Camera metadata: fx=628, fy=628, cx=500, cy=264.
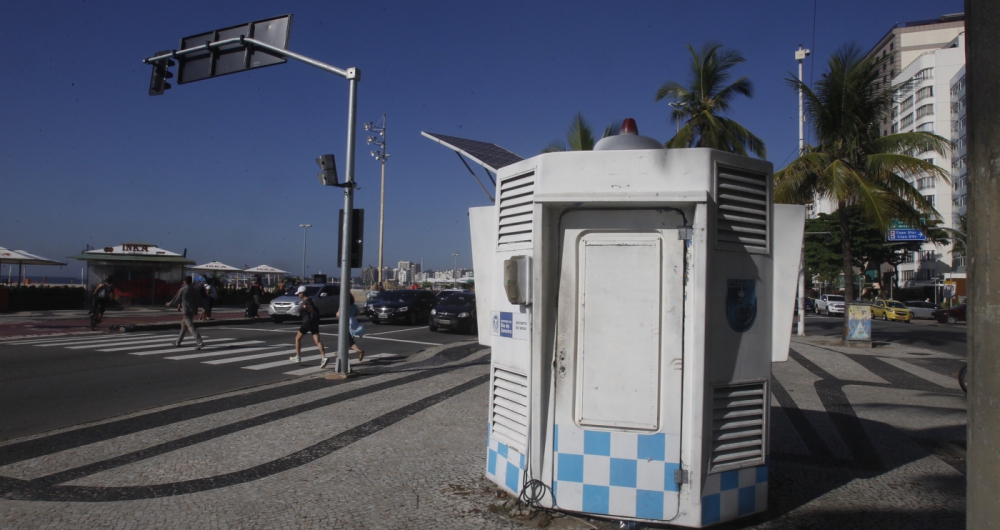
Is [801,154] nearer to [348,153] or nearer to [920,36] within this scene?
[348,153]

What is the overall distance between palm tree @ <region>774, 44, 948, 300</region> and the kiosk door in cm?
1605

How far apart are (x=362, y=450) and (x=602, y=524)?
2633mm

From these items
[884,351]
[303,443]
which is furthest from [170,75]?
[884,351]

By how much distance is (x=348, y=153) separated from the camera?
37.1 feet

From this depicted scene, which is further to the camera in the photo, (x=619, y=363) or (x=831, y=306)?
(x=831, y=306)

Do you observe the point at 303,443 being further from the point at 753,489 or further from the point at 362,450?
the point at 753,489

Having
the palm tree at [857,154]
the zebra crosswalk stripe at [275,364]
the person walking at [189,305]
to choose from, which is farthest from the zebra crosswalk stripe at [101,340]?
the palm tree at [857,154]

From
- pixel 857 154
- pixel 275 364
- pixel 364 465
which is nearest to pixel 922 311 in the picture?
pixel 857 154

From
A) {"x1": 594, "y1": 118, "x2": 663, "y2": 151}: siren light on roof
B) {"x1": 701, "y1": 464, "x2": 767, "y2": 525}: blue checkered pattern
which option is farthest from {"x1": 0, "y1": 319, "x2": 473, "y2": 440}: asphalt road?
{"x1": 701, "y1": 464, "x2": 767, "y2": 525}: blue checkered pattern

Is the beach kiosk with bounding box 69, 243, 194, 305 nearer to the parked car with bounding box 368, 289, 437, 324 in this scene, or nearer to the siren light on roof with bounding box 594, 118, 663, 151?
the parked car with bounding box 368, 289, 437, 324

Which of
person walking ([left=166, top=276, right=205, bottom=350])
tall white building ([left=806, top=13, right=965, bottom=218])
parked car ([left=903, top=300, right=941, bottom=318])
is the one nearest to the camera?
person walking ([left=166, top=276, right=205, bottom=350])

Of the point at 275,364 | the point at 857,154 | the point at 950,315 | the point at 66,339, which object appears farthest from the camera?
the point at 950,315

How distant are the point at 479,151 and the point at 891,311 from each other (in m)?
37.8

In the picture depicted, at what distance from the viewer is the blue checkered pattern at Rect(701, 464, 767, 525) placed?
3.98 meters
